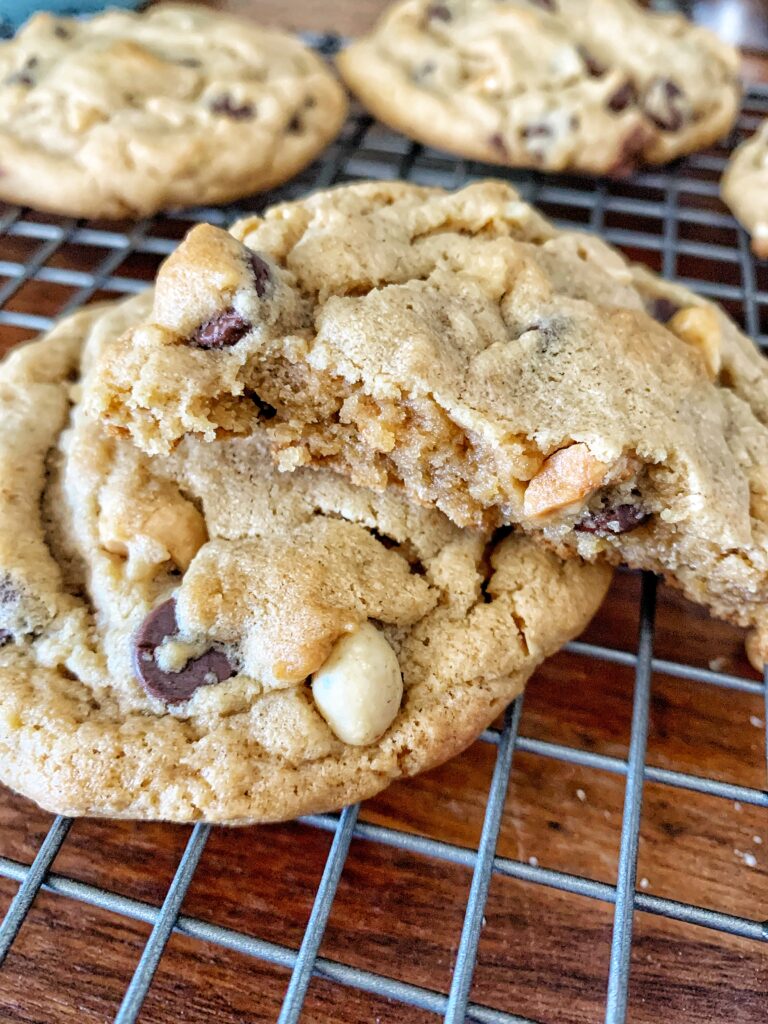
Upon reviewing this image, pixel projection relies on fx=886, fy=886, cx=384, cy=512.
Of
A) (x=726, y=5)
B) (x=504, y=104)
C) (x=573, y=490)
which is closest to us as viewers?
(x=573, y=490)

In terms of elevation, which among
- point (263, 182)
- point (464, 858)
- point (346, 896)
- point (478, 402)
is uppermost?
point (478, 402)

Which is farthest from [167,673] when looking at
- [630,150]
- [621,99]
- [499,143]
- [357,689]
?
[621,99]

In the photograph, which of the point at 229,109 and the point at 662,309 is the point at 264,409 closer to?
the point at 662,309

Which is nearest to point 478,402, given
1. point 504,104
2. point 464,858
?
point 464,858

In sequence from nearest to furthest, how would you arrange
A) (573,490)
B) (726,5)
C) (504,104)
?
(573,490), (504,104), (726,5)

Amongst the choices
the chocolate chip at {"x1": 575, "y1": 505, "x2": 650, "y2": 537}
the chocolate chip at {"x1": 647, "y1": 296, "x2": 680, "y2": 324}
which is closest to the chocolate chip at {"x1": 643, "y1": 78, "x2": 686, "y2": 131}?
the chocolate chip at {"x1": 647, "y1": 296, "x2": 680, "y2": 324}

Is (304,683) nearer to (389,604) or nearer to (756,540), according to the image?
(389,604)
